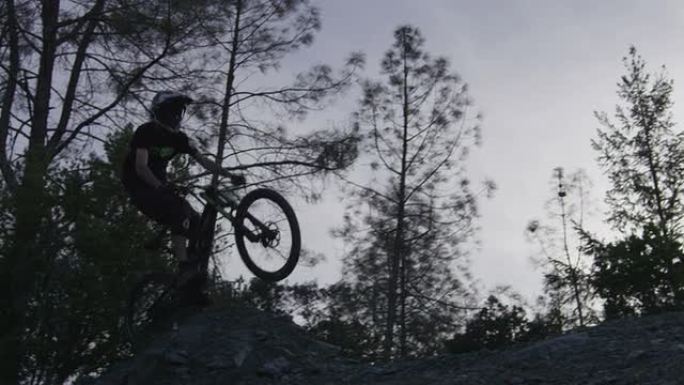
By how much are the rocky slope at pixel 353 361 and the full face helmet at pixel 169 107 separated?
2.44 metres

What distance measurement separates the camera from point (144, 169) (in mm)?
6926

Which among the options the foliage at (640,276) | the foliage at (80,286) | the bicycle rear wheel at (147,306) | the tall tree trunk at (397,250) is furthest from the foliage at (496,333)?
the tall tree trunk at (397,250)

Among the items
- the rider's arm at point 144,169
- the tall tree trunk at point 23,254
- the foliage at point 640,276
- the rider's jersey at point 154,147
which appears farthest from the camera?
the foliage at point 640,276

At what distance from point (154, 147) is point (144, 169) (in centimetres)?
27

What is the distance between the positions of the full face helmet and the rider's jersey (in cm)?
13

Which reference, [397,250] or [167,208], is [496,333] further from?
[397,250]

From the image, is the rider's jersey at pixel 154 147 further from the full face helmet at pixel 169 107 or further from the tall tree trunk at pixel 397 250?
the tall tree trunk at pixel 397 250

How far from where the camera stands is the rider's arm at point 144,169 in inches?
273

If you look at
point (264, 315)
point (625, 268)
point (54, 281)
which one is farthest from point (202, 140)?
point (625, 268)

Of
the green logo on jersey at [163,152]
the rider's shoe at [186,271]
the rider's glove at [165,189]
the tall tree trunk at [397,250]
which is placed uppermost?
the tall tree trunk at [397,250]

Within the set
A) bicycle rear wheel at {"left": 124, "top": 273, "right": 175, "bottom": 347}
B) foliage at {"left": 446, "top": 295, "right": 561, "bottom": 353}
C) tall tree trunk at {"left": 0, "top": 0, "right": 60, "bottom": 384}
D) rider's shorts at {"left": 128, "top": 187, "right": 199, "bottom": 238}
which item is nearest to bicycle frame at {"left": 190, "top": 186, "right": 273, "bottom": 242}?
rider's shorts at {"left": 128, "top": 187, "right": 199, "bottom": 238}

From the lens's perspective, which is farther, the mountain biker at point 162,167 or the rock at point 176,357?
the rock at point 176,357

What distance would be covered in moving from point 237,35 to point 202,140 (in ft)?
8.81

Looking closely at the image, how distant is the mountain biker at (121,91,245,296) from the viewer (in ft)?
23.0
